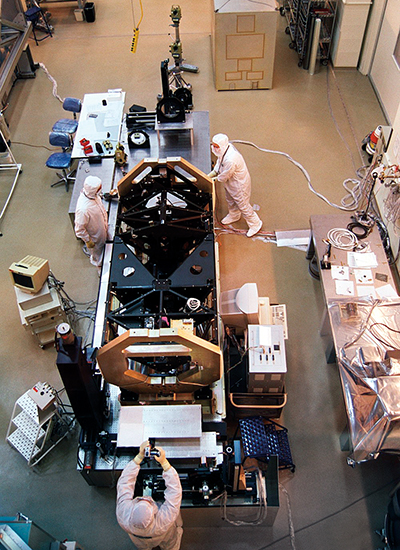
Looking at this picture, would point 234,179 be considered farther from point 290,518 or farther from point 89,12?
point 89,12

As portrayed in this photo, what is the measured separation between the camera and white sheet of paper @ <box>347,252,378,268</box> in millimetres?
4664

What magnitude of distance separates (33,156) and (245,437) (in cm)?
477

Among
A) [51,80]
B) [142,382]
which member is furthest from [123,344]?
[51,80]

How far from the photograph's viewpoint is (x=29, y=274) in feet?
14.3

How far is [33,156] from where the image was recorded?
674cm

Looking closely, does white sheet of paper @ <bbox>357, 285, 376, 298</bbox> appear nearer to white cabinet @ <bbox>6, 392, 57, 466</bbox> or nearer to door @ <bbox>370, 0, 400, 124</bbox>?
white cabinet @ <bbox>6, 392, 57, 466</bbox>

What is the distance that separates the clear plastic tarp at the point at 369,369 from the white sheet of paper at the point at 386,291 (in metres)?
0.14

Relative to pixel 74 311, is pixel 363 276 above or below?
above

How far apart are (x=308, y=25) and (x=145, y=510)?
693 centimetres

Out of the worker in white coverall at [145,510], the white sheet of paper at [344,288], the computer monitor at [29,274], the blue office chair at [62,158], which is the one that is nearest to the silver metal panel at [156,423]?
the worker in white coverall at [145,510]

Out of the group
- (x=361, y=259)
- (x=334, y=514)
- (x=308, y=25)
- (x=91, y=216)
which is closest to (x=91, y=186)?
(x=91, y=216)

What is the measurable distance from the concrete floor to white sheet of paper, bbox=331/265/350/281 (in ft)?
1.78

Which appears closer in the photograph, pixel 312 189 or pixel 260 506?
pixel 260 506

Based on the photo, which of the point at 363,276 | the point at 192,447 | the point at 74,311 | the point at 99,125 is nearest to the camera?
the point at 192,447
